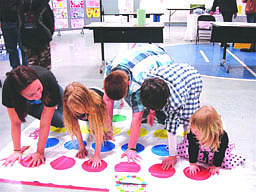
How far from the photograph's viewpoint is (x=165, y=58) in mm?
1890

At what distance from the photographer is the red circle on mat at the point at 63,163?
1.70m

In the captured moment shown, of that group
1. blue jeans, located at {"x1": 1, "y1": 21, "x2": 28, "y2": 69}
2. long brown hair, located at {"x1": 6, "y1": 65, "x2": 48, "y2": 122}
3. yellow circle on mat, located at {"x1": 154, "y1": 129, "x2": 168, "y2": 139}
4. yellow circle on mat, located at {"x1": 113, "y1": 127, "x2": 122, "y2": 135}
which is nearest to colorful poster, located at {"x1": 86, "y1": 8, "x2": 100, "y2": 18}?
blue jeans, located at {"x1": 1, "y1": 21, "x2": 28, "y2": 69}

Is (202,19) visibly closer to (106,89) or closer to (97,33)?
(97,33)

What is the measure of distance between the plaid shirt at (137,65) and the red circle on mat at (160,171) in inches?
14.8

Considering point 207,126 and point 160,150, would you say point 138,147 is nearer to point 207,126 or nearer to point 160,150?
point 160,150

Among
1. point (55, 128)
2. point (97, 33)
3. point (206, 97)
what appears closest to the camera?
point (55, 128)

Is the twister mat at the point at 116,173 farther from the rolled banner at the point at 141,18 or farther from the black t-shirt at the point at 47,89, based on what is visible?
the rolled banner at the point at 141,18

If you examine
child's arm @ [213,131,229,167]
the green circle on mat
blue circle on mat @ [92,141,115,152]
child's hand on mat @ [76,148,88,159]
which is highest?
child's arm @ [213,131,229,167]

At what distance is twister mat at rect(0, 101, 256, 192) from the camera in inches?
59.5

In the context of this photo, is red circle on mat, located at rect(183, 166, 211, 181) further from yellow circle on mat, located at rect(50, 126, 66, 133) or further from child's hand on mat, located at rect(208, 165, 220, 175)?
yellow circle on mat, located at rect(50, 126, 66, 133)

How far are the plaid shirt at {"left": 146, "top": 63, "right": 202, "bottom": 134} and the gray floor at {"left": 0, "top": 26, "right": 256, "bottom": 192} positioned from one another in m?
0.57

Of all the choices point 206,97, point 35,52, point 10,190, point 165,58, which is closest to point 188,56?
point 206,97

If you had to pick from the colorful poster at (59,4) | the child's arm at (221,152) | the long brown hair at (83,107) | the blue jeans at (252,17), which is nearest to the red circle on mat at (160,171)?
the child's arm at (221,152)

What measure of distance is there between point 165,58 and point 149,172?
78 cm
